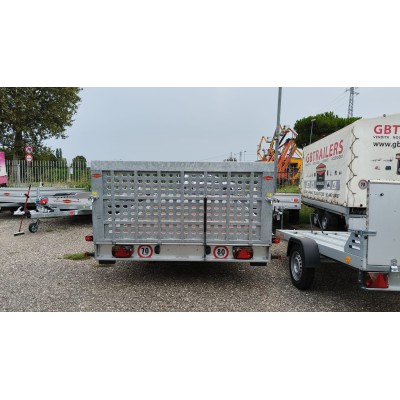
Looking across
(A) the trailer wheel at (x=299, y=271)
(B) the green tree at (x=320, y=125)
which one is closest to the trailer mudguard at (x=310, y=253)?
(A) the trailer wheel at (x=299, y=271)

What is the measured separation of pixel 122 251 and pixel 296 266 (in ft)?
8.88

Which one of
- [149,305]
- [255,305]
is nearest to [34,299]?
[149,305]

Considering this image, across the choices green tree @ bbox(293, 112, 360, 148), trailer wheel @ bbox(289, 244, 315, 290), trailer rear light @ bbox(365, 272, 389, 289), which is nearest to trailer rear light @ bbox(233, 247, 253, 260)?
trailer wheel @ bbox(289, 244, 315, 290)

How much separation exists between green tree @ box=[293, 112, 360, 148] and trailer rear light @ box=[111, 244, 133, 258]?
23673mm

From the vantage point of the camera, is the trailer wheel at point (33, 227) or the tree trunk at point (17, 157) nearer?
the trailer wheel at point (33, 227)

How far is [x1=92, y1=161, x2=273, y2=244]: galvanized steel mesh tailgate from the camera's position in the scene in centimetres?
419

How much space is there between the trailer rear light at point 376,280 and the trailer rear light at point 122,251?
3076 millimetres

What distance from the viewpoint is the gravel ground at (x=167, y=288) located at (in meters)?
3.96

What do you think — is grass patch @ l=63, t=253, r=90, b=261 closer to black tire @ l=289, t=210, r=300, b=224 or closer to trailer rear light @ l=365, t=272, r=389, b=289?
trailer rear light @ l=365, t=272, r=389, b=289

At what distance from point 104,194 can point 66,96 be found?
18.1 metres

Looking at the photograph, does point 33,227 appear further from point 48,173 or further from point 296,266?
point 48,173

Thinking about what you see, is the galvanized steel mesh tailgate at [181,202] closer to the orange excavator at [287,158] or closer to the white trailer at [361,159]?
the white trailer at [361,159]

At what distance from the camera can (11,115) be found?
57.2 ft
